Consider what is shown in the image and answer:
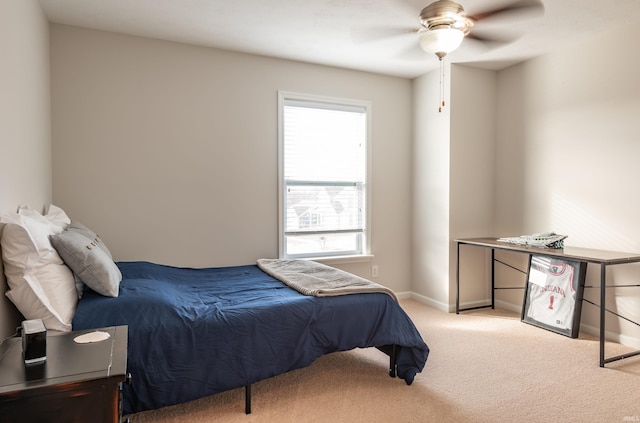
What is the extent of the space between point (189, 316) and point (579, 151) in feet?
11.4

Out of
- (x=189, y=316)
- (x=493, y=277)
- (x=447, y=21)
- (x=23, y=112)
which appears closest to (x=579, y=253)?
(x=493, y=277)

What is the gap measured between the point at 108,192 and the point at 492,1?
3.23 meters

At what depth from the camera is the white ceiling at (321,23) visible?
2.81 meters

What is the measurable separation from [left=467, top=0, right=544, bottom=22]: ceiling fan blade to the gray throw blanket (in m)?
1.93

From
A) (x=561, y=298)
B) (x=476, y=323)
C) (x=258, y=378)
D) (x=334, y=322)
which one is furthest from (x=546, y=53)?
(x=258, y=378)

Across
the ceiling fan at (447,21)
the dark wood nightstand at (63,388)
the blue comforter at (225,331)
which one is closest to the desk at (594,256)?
the blue comforter at (225,331)

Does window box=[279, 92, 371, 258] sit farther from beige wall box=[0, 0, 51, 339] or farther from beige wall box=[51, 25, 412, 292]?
beige wall box=[0, 0, 51, 339]

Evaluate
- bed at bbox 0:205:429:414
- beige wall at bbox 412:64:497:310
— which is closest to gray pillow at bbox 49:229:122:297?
bed at bbox 0:205:429:414

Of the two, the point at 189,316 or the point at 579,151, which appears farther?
the point at 579,151

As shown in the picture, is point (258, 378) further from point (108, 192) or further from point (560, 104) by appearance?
point (560, 104)

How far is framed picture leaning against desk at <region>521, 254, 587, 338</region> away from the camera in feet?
10.9

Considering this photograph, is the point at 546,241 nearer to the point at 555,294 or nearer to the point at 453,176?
the point at 555,294

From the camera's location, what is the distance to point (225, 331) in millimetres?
2105

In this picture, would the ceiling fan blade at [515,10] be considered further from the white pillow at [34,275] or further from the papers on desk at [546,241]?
the white pillow at [34,275]
